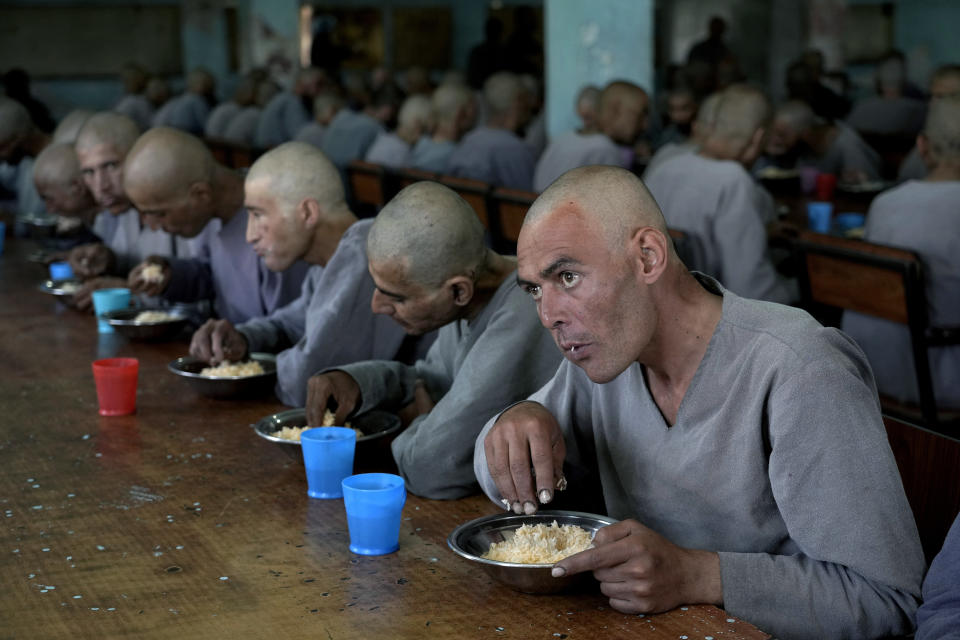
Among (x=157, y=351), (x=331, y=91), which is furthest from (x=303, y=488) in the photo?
(x=331, y=91)

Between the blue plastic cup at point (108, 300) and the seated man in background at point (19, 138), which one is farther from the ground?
the seated man in background at point (19, 138)

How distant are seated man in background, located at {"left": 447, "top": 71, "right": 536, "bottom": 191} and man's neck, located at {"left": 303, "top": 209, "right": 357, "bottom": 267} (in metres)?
3.60

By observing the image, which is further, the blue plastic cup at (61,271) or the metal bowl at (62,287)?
the blue plastic cup at (61,271)

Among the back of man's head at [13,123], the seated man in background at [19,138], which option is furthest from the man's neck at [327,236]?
the back of man's head at [13,123]

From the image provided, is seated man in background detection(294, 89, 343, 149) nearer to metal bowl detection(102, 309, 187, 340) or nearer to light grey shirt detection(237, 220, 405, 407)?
metal bowl detection(102, 309, 187, 340)

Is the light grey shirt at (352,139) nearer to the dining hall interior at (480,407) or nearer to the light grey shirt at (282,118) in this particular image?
the light grey shirt at (282,118)

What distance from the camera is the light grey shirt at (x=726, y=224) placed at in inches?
170

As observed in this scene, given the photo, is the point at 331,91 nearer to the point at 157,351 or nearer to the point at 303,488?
the point at 157,351

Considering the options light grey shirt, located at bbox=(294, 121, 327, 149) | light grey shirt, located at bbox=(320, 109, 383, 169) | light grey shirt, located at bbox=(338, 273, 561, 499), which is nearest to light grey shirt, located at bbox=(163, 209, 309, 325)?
light grey shirt, located at bbox=(338, 273, 561, 499)

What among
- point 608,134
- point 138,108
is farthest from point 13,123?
point 138,108

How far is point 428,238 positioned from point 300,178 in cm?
94

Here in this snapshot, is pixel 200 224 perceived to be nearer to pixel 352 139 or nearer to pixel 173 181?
pixel 173 181

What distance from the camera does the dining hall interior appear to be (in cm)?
158

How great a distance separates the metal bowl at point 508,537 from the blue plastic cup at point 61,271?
3.08 meters
